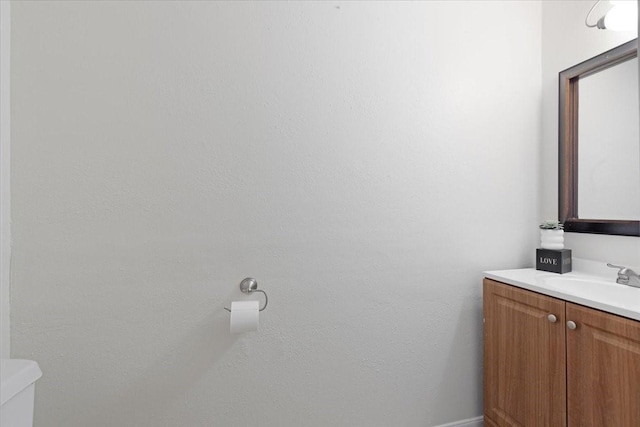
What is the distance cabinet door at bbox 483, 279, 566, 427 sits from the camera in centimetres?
111

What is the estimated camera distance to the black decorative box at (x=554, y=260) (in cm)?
143

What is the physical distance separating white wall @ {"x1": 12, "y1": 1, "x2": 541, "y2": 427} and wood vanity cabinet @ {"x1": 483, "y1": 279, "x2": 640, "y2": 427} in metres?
0.17

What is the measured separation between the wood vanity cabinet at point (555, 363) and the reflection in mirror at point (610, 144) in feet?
2.01

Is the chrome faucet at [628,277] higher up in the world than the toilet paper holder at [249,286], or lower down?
higher up

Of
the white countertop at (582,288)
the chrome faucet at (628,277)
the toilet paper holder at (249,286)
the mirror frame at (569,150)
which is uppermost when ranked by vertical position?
the mirror frame at (569,150)

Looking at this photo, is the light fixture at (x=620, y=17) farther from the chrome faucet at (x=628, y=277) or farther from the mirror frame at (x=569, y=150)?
the chrome faucet at (x=628, y=277)

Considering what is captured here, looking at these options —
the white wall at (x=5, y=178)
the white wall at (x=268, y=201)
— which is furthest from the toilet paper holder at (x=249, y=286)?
the white wall at (x=5, y=178)

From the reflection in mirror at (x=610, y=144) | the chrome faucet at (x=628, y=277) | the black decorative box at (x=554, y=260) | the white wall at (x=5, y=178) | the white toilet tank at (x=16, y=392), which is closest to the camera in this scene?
the white toilet tank at (x=16, y=392)

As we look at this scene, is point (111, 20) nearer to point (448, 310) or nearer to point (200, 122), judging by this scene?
point (200, 122)

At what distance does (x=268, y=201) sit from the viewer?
1292 millimetres

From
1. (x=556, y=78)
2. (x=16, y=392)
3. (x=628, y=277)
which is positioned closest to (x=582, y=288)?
Result: (x=628, y=277)

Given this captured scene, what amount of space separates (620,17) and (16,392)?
Result: 8.22 feet

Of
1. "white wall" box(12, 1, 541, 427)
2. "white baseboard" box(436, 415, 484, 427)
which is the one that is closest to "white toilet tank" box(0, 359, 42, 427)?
"white wall" box(12, 1, 541, 427)

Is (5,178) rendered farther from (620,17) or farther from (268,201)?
(620,17)
